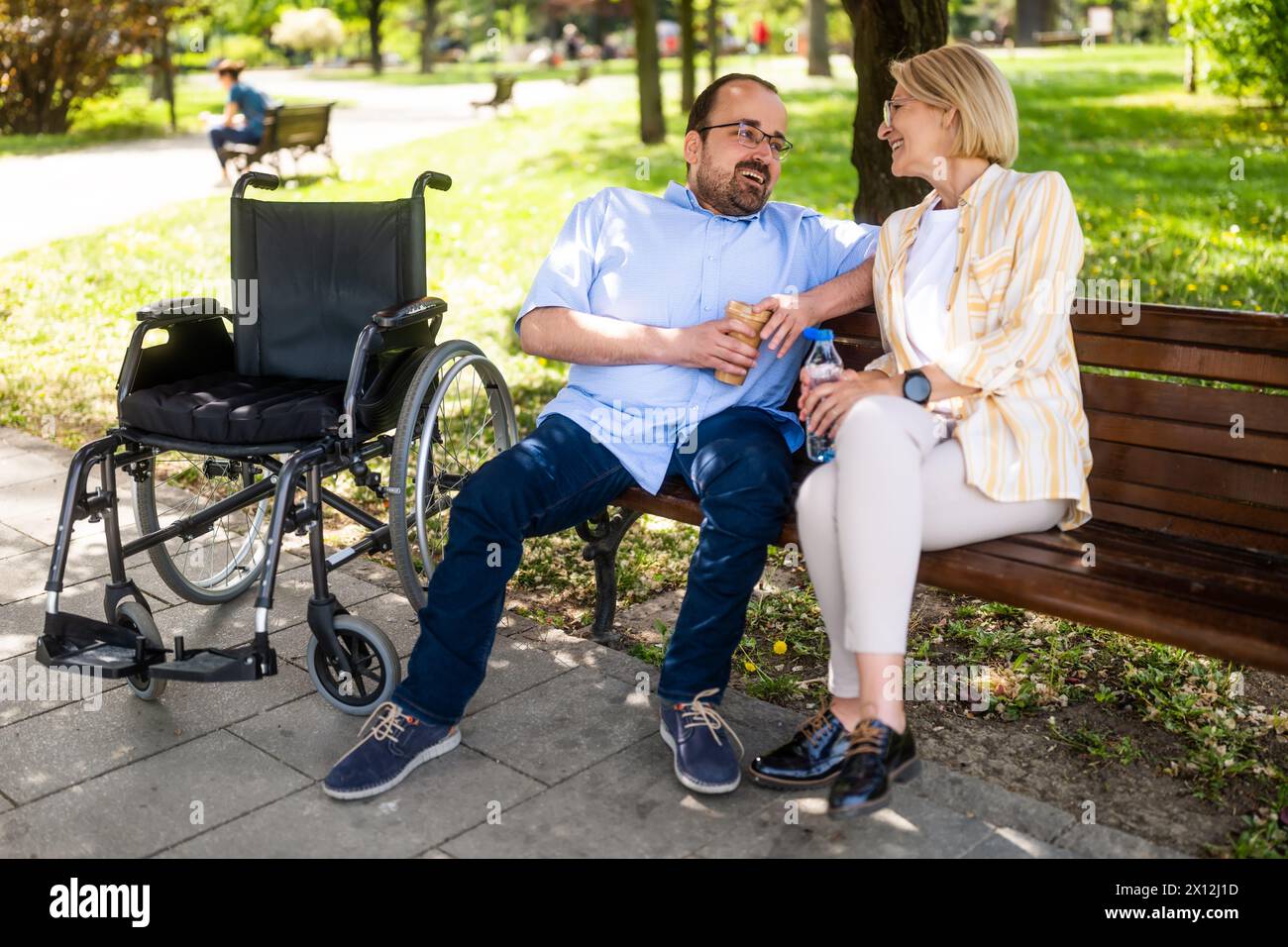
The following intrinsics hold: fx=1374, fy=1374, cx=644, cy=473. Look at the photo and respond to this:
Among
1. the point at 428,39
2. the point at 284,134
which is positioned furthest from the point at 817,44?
the point at 428,39

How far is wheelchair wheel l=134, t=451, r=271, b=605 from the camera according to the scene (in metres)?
4.01

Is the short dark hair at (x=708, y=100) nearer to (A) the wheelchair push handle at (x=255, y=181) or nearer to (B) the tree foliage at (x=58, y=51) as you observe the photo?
(A) the wheelchair push handle at (x=255, y=181)

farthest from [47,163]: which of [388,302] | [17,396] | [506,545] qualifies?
[506,545]

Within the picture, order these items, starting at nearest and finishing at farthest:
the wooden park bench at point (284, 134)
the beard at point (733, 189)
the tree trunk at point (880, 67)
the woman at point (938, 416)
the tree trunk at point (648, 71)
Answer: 1. the woman at point (938, 416)
2. the beard at point (733, 189)
3. the tree trunk at point (880, 67)
4. the wooden park bench at point (284, 134)
5. the tree trunk at point (648, 71)

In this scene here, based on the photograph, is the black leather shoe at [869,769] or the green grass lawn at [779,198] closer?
the black leather shoe at [869,769]

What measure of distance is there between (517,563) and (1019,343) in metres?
1.24

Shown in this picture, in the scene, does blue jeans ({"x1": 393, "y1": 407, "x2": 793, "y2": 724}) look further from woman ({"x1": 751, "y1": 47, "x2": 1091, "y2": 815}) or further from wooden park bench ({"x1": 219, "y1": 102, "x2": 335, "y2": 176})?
wooden park bench ({"x1": 219, "y1": 102, "x2": 335, "y2": 176})

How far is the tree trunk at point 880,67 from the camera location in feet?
16.6

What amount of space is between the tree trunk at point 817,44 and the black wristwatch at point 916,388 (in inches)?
1082

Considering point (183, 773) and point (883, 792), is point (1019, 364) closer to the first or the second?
point (883, 792)

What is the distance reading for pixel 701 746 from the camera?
310cm

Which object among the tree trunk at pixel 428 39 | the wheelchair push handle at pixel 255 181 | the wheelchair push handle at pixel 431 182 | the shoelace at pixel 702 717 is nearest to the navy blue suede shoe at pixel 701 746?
the shoelace at pixel 702 717

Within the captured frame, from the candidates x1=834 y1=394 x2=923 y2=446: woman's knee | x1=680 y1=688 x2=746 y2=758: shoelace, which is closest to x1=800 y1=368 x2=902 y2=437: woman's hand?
x1=834 y1=394 x2=923 y2=446: woman's knee
